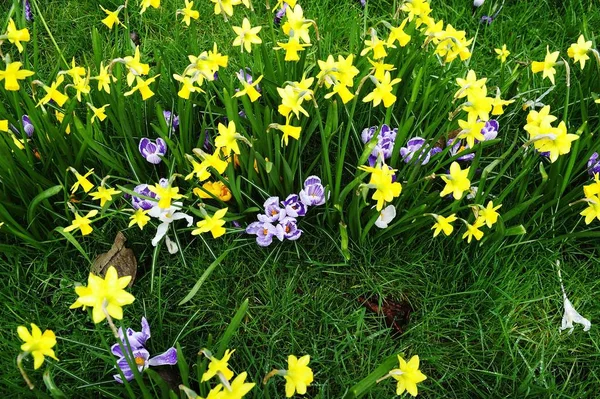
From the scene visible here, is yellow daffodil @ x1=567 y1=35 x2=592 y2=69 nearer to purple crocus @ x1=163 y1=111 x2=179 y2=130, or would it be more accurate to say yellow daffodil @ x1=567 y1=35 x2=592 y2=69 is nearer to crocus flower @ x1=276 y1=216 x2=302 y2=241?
crocus flower @ x1=276 y1=216 x2=302 y2=241

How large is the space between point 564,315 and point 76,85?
1.78 m

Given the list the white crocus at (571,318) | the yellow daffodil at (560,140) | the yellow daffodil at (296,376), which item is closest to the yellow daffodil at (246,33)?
the yellow daffodil at (560,140)

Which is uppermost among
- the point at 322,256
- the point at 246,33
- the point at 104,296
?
→ the point at 246,33

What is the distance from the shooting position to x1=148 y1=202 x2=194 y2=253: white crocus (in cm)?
188

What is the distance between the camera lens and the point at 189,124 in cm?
205

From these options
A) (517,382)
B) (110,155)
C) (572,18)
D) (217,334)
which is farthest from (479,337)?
(572,18)

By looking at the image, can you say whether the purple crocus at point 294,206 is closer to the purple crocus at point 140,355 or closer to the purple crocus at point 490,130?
the purple crocus at point 140,355

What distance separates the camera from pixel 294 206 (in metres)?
1.99

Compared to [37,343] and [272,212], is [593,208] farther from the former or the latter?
[37,343]

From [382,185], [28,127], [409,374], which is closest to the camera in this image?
[409,374]

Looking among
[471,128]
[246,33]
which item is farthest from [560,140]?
[246,33]

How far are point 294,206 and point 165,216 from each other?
438 mm

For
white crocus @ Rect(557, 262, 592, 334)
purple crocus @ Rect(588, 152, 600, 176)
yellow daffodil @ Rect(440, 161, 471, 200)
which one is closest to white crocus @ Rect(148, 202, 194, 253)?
yellow daffodil @ Rect(440, 161, 471, 200)

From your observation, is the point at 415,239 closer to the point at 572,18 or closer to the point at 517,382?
the point at 517,382
